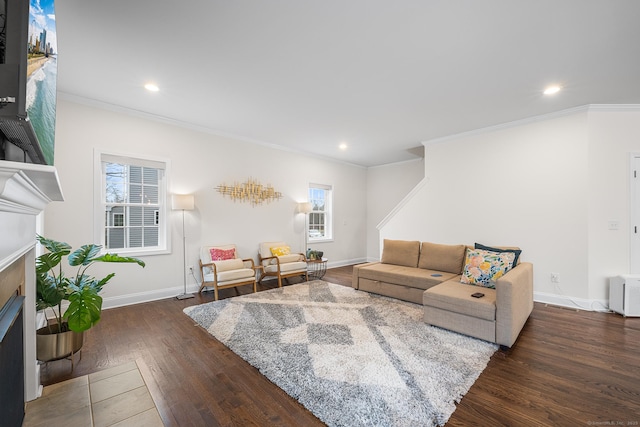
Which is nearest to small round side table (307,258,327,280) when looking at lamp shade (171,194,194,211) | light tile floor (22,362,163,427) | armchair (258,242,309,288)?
armchair (258,242,309,288)

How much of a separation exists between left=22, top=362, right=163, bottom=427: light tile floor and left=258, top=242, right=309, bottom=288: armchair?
2787mm

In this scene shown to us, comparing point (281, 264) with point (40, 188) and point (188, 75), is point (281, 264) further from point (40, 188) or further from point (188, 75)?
point (40, 188)

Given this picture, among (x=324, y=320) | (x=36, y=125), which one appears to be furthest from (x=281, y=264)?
(x=36, y=125)

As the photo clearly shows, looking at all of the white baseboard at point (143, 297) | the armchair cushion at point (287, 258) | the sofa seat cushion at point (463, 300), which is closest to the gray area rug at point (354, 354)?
the sofa seat cushion at point (463, 300)

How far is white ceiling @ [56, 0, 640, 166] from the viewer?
1982 millimetres

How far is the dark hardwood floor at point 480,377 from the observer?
1.70 meters

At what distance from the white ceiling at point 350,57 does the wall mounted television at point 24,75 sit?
3.86ft

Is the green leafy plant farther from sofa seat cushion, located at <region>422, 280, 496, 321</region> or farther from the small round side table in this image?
the small round side table

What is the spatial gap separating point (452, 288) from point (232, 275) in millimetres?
3018

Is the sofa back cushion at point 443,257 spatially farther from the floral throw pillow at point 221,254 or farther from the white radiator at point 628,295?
the floral throw pillow at point 221,254

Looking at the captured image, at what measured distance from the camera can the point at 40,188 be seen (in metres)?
1.27

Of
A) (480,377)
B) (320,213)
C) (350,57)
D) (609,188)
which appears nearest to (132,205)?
(350,57)

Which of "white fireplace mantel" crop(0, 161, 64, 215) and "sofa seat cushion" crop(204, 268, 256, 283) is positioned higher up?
"white fireplace mantel" crop(0, 161, 64, 215)

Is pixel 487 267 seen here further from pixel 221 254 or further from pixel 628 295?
pixel 221 254
